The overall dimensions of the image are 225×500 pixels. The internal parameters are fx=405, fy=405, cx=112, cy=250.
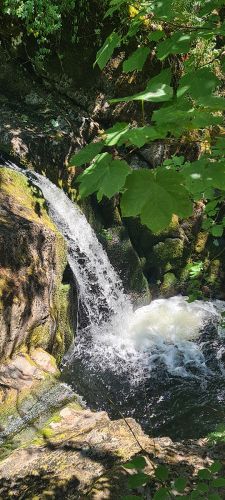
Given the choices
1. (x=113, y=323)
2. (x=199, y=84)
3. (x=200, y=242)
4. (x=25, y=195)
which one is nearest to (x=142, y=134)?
(x=199, y=84)

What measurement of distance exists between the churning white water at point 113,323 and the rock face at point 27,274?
0.82 metres

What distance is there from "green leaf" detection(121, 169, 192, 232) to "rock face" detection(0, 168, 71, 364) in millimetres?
3389

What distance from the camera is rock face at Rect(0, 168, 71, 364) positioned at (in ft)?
13.9

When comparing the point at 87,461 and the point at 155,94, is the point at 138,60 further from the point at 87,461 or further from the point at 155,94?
the point at 87,461

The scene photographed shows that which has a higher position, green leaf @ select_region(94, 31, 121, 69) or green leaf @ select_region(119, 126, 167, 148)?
green leaf @ select_region(94, 31, 121, 69)

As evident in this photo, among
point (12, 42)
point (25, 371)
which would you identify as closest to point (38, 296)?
point (25, 371)

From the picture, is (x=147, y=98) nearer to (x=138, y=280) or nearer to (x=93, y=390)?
(x=93, y=390)

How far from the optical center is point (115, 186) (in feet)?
Result: 3.15

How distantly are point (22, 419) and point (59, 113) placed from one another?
5534 mm

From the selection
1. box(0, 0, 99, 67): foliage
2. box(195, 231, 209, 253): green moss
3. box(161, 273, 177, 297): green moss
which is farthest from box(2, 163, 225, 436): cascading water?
box(0, 0, 99, 67): foliage

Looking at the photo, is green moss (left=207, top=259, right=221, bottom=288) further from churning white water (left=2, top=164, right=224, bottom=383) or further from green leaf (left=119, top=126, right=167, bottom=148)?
green leaf (left=119, top=126, right=167, bottom=148)

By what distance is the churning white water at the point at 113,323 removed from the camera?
20.2 ft

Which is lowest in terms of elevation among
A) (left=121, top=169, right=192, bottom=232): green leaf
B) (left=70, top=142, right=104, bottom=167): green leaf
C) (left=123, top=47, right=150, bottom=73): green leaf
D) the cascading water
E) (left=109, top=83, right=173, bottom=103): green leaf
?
the cascading water

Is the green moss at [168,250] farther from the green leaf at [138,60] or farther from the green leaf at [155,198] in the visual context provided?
the green leaf at [155,198]
